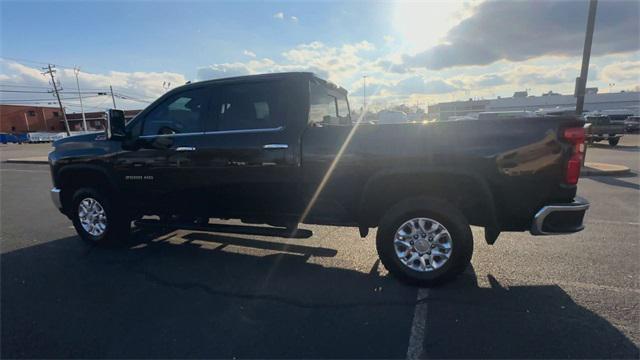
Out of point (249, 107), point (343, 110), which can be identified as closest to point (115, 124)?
point (249, 107)

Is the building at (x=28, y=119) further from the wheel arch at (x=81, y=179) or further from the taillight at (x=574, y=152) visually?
the taillight at (x=574, y=152)

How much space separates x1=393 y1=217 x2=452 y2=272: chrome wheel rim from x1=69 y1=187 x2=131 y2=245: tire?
3.74 m

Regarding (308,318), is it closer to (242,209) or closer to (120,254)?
(242,209)

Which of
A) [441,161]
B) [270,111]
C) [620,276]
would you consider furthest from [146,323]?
[620,276]

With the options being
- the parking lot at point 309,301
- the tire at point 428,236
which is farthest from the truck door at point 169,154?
the tire at point 428,236

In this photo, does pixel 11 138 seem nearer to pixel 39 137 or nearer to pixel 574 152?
pixel 39 137

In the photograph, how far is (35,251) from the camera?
4.74 m

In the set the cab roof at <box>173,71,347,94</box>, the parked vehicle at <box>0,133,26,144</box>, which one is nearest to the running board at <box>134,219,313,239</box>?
the cab roof at <box>173,71,347,94</box>

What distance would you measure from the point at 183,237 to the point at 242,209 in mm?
1671

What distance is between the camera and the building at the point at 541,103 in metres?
72.6

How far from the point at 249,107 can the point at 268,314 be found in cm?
231

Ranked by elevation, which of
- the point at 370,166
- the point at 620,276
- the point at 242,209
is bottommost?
the point at 620,276

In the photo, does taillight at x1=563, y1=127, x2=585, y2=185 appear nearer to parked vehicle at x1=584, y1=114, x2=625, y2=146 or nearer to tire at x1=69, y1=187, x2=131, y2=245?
tire at x1=69, y1=187, x2=131, y2=245

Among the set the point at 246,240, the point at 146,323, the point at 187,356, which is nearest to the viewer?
the point at 187,356
